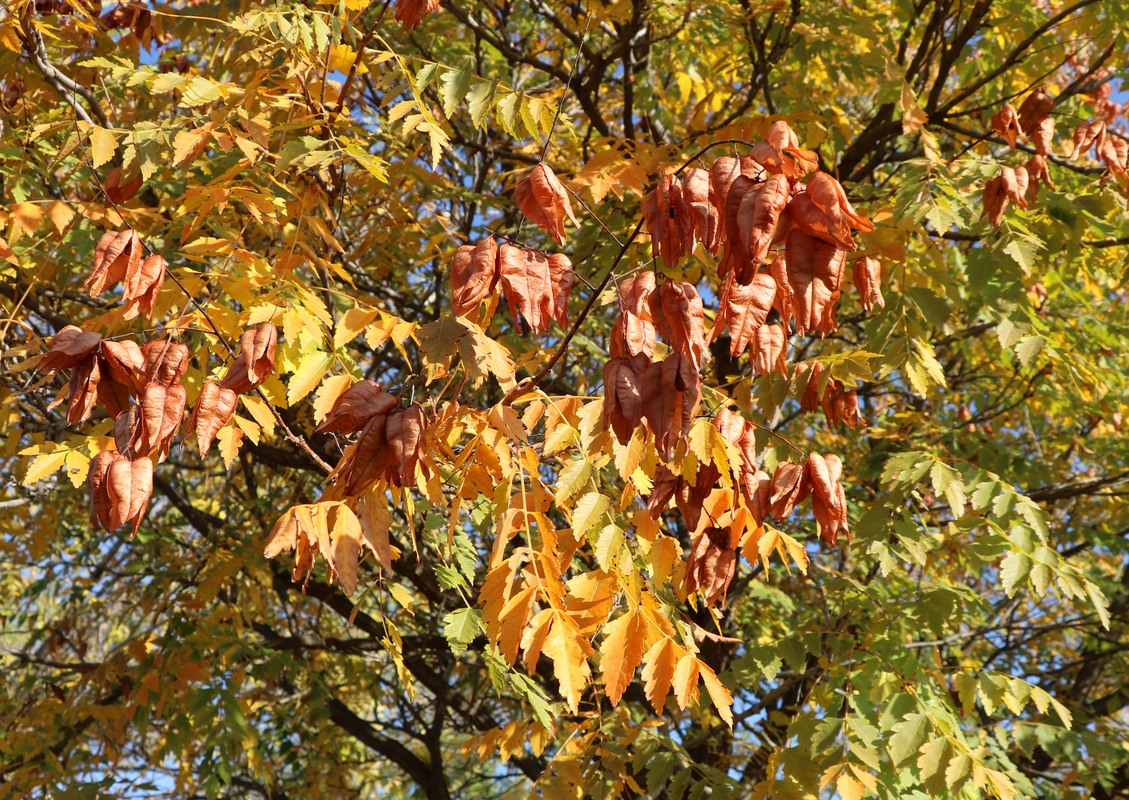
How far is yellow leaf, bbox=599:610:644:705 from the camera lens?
199cm

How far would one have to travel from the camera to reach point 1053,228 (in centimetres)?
382

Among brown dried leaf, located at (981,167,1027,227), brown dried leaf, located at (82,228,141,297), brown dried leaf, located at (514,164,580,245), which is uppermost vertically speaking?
brown dried leaf, located at (981,167,1027,227)

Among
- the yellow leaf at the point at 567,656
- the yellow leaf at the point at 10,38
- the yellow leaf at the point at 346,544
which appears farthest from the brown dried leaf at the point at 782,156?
the yellow leaf at the point at 10,38

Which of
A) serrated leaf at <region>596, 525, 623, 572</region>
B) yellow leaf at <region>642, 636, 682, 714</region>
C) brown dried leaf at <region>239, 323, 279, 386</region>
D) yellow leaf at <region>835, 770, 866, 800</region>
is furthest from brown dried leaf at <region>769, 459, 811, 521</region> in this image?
brown dried leaf at <region>239, 323, 279, 386</region>

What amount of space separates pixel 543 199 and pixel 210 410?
2.90 feet

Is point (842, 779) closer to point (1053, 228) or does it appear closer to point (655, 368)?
point (655, 368)

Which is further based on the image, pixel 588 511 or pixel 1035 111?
pixel 1035 111

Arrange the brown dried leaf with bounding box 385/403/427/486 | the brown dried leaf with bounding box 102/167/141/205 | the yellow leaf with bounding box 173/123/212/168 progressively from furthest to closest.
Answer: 1. the brown dried leaf with bounding box 102/167/141/205
2. the yellow leaf with bounding box 173/123/212/168
3. the brown dried leaf with bounding box 385/403/427/486

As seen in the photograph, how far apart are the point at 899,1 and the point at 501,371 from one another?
3276 millimetres

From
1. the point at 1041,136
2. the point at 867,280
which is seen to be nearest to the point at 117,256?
the point at 867,280

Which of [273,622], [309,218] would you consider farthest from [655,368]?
[273,622]

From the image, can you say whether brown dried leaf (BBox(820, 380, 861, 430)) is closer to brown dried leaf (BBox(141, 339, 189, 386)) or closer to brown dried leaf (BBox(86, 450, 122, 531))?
brown dried leaf (BBox(141, 339, 189, 386))

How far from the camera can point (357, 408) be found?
2008 mm

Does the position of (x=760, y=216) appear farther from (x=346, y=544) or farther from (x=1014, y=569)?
(x=1014, y=569)
